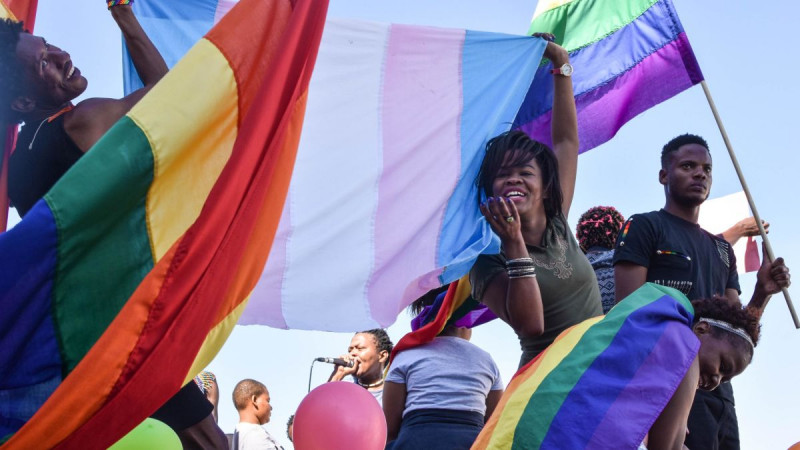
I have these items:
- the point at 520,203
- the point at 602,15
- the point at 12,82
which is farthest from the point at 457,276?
the point at 602,15

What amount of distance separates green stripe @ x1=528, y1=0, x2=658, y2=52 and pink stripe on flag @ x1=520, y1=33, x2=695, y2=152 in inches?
12.3

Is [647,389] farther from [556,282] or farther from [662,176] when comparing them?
[662,176]

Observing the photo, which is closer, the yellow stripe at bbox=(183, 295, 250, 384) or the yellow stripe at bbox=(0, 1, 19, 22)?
the yellow stripe at bbox=(183, 295, 250, 384)

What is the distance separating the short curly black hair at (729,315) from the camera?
3463 mm

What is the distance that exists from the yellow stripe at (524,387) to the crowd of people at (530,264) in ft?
0.37

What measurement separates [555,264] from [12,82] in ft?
6.39

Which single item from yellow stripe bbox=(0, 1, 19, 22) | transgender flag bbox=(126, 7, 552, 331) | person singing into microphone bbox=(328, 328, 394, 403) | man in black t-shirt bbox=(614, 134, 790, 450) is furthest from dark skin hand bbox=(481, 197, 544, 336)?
person singing into microphone bbox=(328, 328, 394, 403)

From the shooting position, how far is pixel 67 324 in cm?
294

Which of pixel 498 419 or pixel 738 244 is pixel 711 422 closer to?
pixel 498 419

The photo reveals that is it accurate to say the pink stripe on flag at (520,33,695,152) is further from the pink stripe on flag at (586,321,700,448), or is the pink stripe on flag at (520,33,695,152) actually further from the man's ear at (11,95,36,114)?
the man's ear at (11,95,36,114)

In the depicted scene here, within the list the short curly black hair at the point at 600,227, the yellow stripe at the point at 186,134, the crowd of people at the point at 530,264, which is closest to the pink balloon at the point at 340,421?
the crowd of people at the point at 530,264

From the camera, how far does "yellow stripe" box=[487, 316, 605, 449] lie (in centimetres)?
311

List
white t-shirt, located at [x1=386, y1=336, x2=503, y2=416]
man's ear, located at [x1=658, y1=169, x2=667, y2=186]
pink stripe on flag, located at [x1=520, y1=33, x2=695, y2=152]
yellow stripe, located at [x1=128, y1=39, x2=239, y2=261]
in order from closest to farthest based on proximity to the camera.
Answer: yellow stripe, located at [x1=128, y1=39, x2=239, y2=261] → white t-shirt, located at [x1=386, y1=336, x2=503, y2=416] → man's ear, located at [x1=658, y1=169, x2=667, y2=186] → pink stripe on flag, located at [x1=520, y1=33, x2=695, y2=152]

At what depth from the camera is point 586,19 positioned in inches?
213
